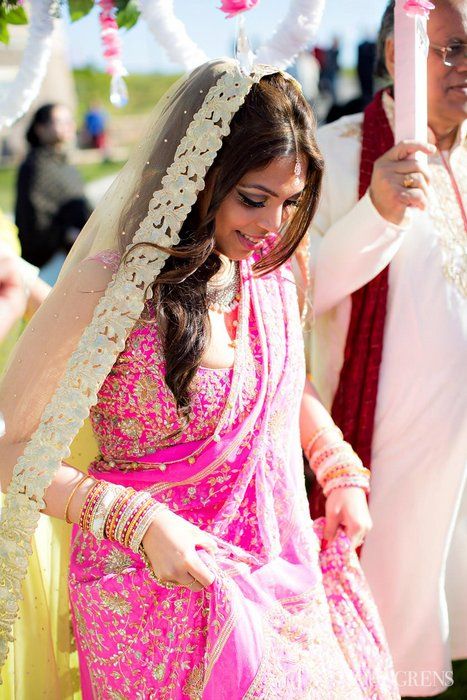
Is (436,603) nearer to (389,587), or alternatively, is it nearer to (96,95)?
(389,587)

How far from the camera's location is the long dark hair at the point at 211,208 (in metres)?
1.75

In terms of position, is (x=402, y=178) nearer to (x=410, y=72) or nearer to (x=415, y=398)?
(x=410, y=72)

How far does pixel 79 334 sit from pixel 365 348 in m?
1.00

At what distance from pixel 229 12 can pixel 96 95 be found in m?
26.3

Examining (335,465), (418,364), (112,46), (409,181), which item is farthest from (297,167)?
(418,364)

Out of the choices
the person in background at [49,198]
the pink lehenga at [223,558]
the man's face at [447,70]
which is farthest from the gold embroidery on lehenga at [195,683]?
the person in background at [49,198]

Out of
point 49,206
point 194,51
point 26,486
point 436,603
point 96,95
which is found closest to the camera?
point 26,486

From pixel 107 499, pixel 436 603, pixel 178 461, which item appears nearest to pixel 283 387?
pixel 178 461

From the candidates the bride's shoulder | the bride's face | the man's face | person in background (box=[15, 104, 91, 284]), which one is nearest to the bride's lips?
the bride's face

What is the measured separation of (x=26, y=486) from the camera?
167cm

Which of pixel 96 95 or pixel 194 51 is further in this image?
pixel 96 95

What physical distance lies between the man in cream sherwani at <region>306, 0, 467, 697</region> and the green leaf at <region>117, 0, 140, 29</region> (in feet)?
2.16

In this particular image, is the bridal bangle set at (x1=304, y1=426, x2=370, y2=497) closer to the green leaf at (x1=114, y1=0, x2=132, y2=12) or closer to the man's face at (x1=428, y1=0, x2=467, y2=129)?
the man's face at (x1=428, y1=0, x2=467, y2=129)

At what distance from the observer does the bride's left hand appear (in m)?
2.07
